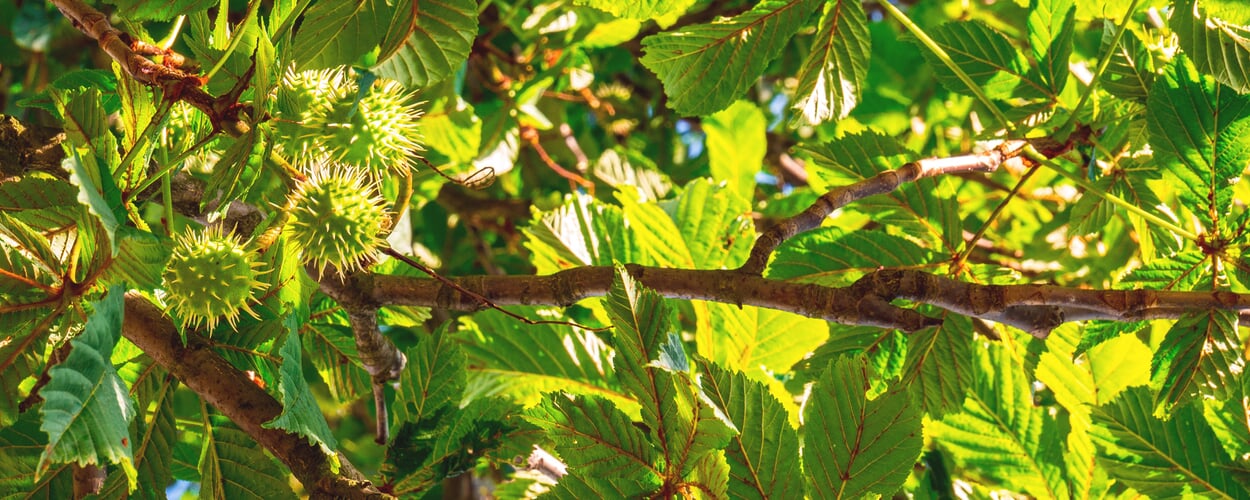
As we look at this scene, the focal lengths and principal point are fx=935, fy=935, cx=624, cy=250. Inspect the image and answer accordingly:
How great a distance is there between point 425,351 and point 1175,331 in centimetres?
93

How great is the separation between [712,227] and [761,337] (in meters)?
0.20

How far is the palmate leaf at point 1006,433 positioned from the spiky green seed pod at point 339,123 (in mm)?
992

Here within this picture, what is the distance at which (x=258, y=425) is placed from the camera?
1.04 metres

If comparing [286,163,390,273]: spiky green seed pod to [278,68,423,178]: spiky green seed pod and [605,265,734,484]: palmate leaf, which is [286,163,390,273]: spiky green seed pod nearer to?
[278,68,423,178]: spiky green seed pod

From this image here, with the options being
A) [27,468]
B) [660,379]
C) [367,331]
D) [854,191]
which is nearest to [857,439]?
[660,379]

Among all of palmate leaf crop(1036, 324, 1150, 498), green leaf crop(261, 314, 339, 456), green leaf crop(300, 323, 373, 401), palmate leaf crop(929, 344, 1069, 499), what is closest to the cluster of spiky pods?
green leaf crop(261, 314, 339, 456)

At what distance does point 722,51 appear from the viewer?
4.12ft

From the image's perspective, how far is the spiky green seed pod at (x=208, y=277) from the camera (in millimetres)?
967

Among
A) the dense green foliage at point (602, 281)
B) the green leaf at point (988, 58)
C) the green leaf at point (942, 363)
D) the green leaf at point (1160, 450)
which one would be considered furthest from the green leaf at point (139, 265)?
the green leaf at point (1160, 450)

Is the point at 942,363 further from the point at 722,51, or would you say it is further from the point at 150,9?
the point at 150,9

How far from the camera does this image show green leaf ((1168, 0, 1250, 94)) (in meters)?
1.10

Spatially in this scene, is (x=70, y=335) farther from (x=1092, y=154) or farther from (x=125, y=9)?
(x=1092, y=154)

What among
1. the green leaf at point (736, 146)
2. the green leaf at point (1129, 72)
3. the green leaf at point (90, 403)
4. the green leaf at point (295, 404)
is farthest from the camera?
the green leaf at point (736, 146)

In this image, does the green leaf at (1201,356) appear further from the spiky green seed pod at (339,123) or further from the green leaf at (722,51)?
the spiky green seed pod at (339,123)
